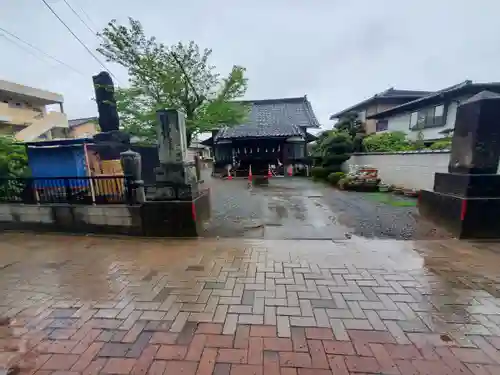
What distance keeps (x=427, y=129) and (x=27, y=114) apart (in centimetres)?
3215

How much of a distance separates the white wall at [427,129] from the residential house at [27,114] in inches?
1127

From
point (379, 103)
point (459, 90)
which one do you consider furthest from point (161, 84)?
point (379, 103)

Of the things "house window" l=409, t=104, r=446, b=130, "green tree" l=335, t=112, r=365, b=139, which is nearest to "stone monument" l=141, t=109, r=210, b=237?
"house window" l=409, t=104, r=446, b=130

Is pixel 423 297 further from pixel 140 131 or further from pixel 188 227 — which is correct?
pixel 140 131

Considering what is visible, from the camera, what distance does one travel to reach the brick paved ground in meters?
1.89

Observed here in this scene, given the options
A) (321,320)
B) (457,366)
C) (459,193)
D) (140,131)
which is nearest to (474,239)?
(459,193)

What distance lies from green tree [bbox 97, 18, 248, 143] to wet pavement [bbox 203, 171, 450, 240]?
12.7 ft

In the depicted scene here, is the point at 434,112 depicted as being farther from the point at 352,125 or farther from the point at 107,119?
the point at 107,119

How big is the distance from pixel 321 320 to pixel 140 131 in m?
9.18

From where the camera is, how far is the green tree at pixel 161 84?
830cm

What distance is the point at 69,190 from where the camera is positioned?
17.0 feet

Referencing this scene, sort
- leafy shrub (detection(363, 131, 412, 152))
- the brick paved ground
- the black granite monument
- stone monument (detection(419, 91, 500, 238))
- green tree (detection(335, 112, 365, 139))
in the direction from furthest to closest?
green tree (detection(335, 112, 365, 139))
leafy shrub (detection(363, 131, 412, 152))
the black granite monument
stone monument (detection(419, 91, 500, 238))
the brick paved ground

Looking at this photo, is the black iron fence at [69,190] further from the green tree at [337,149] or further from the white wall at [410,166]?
the green tree at [337,149]

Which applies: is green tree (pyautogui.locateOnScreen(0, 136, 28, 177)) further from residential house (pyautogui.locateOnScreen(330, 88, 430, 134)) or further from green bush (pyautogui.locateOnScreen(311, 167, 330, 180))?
residential house (pyautogui.locateOnScreen(330, 88, 430, 134))
